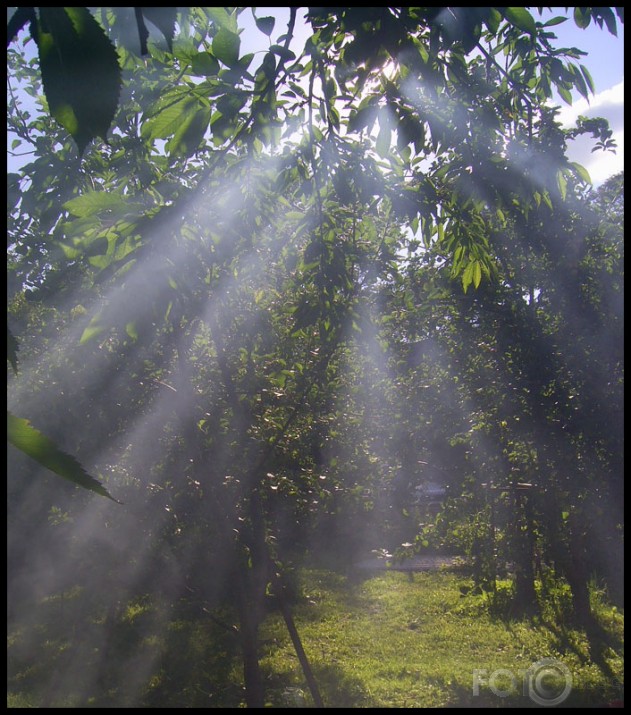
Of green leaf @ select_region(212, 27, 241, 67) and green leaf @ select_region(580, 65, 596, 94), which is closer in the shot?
green leaf @ select_region(212, 27, 241, 67)

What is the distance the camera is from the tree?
6.89ft

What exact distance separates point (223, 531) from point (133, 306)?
9.97ft

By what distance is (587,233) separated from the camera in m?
6.57

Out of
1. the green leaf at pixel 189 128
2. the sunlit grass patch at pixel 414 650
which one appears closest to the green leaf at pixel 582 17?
the green leaf at pixel 189 128

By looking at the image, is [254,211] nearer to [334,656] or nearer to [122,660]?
[334,656]

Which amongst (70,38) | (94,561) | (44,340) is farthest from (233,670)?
(70,38)

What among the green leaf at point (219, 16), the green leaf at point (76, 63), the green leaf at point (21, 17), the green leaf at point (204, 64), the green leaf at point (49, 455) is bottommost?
the green leaf at point (49, 455)

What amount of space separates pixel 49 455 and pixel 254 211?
246 centimetres

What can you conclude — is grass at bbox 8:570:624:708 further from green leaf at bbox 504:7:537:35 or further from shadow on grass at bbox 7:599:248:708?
green leaf at bbox 504:7:537:35

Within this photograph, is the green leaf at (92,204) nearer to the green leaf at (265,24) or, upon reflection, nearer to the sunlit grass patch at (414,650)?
the green leaf at (265,24)

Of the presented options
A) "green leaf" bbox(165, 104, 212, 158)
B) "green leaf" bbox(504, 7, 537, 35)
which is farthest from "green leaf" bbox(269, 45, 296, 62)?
"green leaf" bbox(504, 7, 537, 35)

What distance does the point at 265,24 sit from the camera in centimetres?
224

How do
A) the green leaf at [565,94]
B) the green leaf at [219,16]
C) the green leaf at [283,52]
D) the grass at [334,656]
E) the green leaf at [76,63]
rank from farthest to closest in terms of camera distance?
the grass at [334,656] < the green leaf at [565,94] < the green leaf at [283,52] < the green leaf at [219,16] < the green leaf at [76,63]

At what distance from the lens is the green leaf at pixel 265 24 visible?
2.23 m
